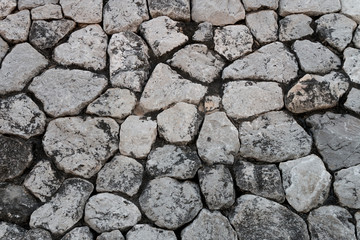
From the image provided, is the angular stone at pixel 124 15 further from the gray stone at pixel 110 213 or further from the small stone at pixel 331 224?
the small stone at pixel 331 224

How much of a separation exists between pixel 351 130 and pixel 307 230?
0.49m

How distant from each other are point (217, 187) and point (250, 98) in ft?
1.48

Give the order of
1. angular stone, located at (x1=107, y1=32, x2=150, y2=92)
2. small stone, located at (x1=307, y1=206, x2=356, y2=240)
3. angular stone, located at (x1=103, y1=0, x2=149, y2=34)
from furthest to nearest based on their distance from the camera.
Result: angular stone, located at (x1=103, y1=0, x2=149, y2=34) → angular stone, located at (x1=107, y1=32, x2=150, y2=92) → small stone, located at (x1=307, y1=206, x2=356, y2=240)

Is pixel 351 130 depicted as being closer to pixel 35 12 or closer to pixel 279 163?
pixel 279 163

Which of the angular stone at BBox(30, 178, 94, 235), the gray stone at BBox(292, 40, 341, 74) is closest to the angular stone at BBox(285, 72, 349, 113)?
the gray stone at BBox(292, 40, 341, 74)

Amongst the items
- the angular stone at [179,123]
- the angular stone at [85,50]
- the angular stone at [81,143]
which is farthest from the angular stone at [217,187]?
the angular stone at [85,50]

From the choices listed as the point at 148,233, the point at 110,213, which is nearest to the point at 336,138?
the point at 148,233

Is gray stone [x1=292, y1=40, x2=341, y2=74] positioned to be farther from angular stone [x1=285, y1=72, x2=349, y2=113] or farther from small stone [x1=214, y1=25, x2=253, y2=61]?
small stone [x1=214, y1=25, x2=253, y2=61]

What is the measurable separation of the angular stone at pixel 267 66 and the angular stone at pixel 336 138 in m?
0.25

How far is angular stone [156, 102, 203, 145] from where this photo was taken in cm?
187

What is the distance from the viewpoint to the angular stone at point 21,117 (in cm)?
184

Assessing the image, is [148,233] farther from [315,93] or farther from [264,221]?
[315,93]

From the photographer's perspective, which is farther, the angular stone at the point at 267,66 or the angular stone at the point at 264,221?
the angular stone at the point at 267,66

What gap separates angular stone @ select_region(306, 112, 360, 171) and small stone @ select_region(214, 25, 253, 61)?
1.55 feet
